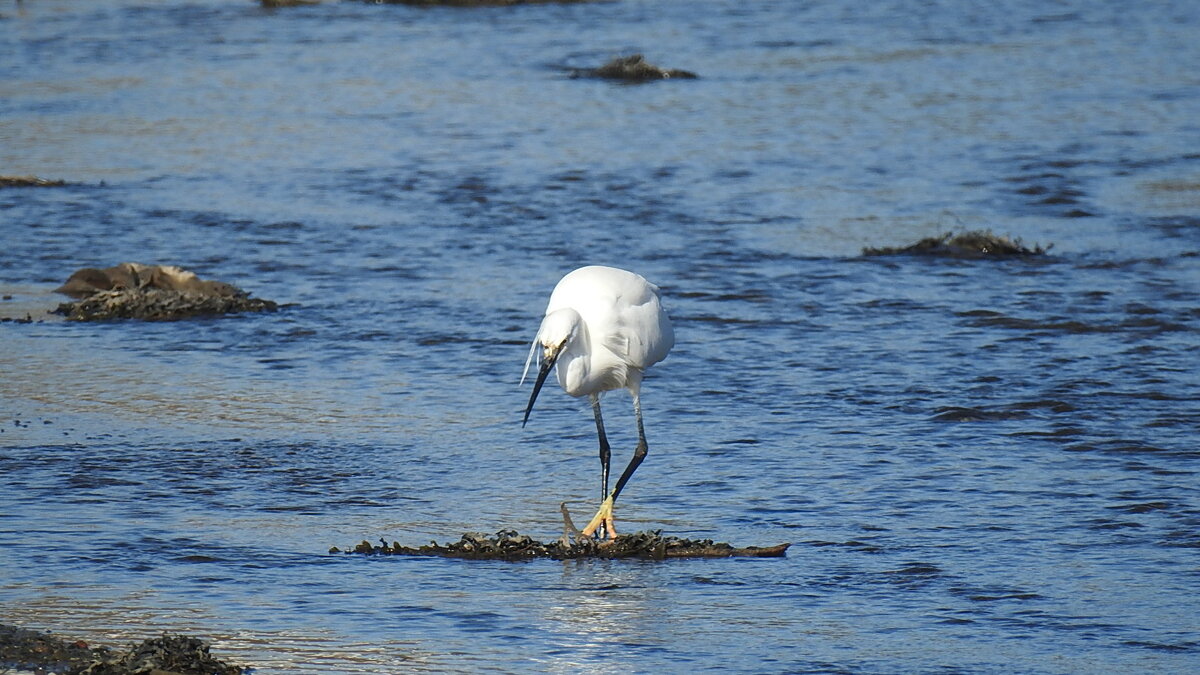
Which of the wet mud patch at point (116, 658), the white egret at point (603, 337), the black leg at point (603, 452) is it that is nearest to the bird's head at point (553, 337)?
the white egret at point (603, 337)

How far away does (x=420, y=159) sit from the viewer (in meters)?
17.8

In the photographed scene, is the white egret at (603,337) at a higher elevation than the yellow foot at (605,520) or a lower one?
higher

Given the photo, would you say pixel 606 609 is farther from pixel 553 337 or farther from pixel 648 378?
pixel 648 378

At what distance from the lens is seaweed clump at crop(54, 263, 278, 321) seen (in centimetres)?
1114

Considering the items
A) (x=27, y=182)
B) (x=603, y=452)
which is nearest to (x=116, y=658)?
(x=603, y=452)

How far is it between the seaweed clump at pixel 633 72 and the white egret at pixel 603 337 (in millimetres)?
15970

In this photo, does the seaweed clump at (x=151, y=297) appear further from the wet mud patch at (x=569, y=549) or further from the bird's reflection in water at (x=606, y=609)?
the bird's reflection in water at (x=606, y=609)

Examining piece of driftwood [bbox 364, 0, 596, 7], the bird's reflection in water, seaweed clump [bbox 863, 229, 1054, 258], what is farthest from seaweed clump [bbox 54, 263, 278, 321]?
piece of driftwood [bbox 364, 0, 596, 7]

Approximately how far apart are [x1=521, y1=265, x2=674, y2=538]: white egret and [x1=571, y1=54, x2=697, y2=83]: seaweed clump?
1597cm

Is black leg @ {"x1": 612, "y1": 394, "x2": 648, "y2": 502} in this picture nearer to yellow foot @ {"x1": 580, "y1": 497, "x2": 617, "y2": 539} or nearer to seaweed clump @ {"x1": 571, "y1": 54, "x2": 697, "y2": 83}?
yellow foot @ {"x1": 580, "y1": 497, "x2": 617, "y2": 539}

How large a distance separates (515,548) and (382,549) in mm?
493

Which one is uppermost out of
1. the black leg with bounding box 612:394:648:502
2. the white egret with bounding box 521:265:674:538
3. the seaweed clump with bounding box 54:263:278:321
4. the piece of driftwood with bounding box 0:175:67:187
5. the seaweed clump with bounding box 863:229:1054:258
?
the white egret with bounding box 521:265:674:538

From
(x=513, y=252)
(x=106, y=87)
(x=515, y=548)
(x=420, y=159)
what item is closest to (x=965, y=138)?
(x=420, y=159)

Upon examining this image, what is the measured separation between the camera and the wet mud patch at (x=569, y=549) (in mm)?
6609
